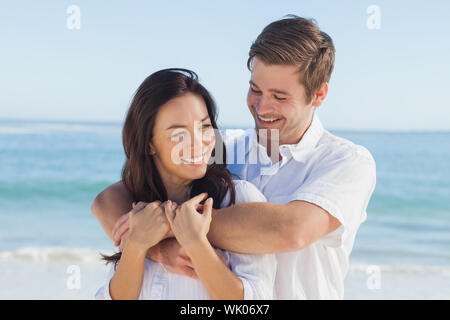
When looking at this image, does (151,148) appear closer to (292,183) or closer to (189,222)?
(189,222)

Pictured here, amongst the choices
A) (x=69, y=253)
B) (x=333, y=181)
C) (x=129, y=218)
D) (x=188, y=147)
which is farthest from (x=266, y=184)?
(x=69, y=253)

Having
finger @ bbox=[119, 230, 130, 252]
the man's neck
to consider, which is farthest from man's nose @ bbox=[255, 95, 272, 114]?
finger @ bbox=[119, 230, 130, 252]

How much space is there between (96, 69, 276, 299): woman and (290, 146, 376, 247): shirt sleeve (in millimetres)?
251

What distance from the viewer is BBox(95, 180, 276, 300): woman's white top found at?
1.95m

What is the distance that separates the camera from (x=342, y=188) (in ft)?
7.37

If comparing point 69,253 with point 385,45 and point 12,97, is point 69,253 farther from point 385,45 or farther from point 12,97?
point 12,97

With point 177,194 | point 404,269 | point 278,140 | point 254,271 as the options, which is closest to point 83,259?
point 404,269

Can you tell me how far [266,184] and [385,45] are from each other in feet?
68.8

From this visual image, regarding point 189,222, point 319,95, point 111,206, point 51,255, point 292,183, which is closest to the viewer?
point 189,222

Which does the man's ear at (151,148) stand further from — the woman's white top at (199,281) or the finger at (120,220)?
the woman's white top at (199,281)

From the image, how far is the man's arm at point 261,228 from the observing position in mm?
1958

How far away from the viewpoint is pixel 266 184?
2582mm

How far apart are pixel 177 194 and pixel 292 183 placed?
22.6 inches
